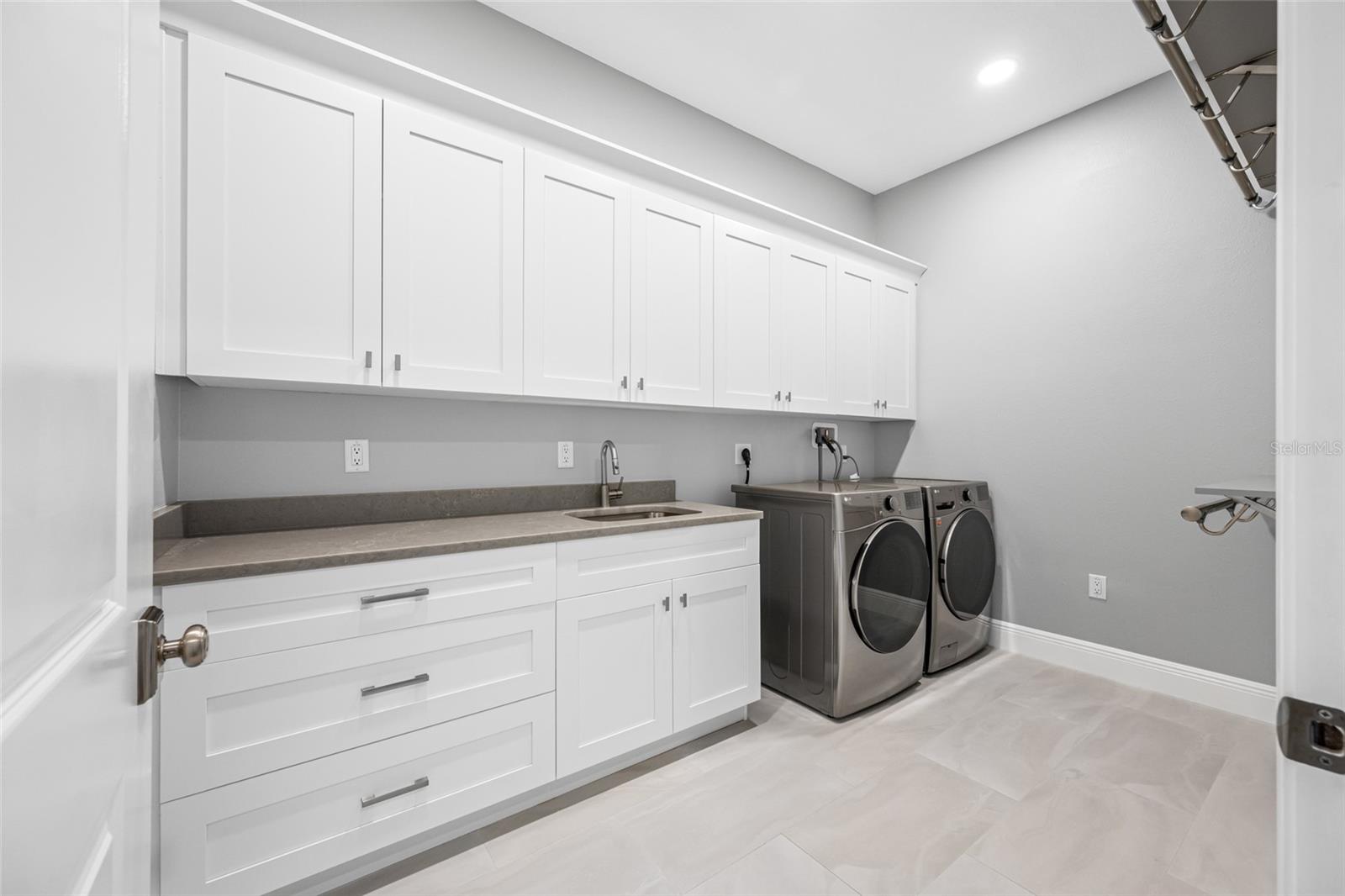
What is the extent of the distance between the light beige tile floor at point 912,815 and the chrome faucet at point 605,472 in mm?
1041

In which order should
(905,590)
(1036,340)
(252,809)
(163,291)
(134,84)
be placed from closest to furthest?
(134,84) → (252,809) → (163,291) → (905,590) → (1036,340)

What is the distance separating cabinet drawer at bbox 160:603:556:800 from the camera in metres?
1.24

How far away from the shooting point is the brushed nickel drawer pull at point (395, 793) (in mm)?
1429

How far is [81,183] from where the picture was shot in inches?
16.2

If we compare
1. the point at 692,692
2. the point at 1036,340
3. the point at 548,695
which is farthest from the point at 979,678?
the point at 548,695

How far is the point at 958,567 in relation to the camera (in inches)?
111

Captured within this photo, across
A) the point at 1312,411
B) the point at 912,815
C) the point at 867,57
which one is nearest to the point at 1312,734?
the point at 1312,411

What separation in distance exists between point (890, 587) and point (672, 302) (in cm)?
159

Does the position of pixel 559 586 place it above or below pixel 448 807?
above

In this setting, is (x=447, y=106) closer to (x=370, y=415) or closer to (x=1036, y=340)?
(x=370, y=415)

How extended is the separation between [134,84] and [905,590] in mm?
2789

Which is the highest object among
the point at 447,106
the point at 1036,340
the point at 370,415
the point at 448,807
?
the point at 447,106

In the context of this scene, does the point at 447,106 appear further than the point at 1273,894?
Yes

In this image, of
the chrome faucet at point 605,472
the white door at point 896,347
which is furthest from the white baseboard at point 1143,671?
the chrome faucet at point 605,472
